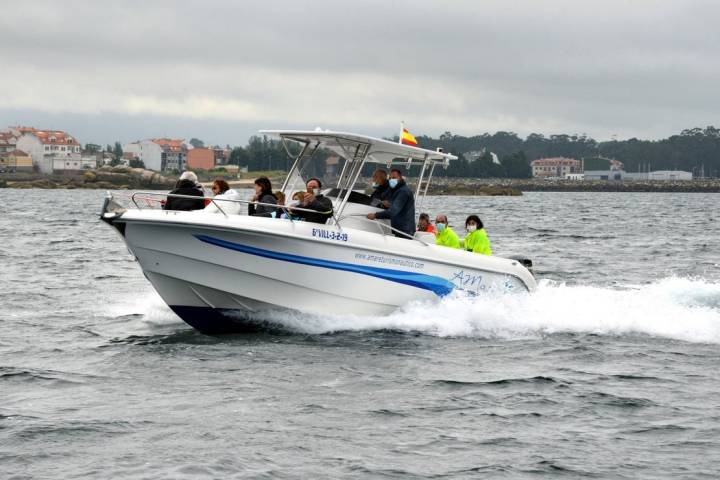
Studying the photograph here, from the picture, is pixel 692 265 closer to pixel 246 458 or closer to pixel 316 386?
pixel 316 386

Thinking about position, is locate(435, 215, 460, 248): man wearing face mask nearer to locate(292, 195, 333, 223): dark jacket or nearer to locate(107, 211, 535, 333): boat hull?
locate(107, 211, 535, 333): boat hull

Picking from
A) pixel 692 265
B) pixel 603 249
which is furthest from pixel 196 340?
pixel 603 249

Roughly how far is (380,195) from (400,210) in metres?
0.45

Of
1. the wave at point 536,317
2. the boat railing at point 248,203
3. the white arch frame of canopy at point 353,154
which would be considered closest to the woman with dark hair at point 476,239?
the wave at point 536,317

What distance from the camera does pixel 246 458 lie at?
8.28 metres

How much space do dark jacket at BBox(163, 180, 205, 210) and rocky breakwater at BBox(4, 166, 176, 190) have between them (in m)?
110

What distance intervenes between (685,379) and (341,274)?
4385 millimetres

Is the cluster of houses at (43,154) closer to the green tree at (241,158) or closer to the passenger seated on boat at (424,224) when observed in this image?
the green tree at (241,158)

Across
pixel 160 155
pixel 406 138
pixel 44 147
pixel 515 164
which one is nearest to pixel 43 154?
pixel 44 147

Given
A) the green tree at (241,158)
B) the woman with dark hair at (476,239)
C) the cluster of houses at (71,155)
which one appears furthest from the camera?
the cluster of houses at (71,155)

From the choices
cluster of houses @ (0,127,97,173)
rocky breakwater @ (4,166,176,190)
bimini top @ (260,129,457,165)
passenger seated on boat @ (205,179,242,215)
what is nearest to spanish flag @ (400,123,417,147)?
bimini top @ (260,129,457,165)

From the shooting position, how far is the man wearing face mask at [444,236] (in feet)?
47.3

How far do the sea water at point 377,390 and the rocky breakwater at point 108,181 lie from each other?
4309 inches

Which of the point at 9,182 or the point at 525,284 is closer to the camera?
the point at 525,284
